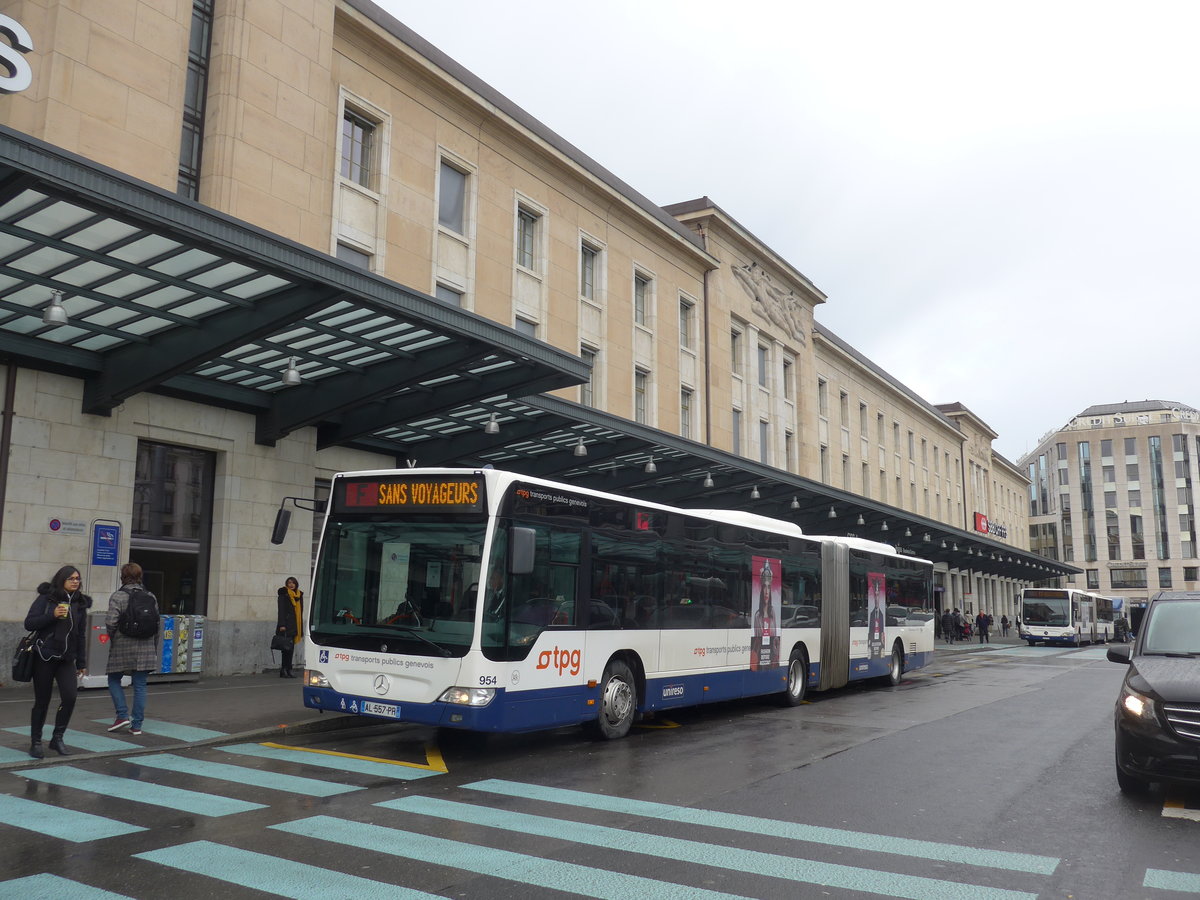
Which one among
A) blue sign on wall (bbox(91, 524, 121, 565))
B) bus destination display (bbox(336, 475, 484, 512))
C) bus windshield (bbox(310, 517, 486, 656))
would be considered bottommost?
bus windshield (bbox(310, 517, 486, 656))

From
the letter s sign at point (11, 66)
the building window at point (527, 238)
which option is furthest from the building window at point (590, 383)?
the letter s sign at point (11, 66)

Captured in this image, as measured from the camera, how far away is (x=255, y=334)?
13.3 metres

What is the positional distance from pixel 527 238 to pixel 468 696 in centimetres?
1862

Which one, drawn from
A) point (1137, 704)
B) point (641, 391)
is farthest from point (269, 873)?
point (641, 391)

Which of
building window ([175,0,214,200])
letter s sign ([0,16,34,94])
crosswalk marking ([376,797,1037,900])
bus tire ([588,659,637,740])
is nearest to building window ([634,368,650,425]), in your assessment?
building window ([175,0,214,200])

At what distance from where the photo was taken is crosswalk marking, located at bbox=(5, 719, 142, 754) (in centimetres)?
944

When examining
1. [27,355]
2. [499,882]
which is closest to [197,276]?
[27,355]

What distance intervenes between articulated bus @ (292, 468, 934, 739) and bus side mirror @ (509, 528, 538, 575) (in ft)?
0.07

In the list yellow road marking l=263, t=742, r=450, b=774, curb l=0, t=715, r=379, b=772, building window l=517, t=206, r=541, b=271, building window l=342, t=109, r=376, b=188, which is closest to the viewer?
curb l=0, t=715, r=379, b=772

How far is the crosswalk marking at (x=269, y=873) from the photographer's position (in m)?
5.21

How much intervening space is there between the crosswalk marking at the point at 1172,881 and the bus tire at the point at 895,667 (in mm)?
14903

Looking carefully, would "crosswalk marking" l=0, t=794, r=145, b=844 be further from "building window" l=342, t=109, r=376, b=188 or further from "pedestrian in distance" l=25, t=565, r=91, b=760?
"building window" l=342, t=109, r=376, b=188

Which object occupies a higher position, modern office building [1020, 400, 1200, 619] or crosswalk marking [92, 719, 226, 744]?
modern office building [1020, 400, 1200, 619]

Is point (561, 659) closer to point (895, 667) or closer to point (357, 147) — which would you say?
point (895, 667)
